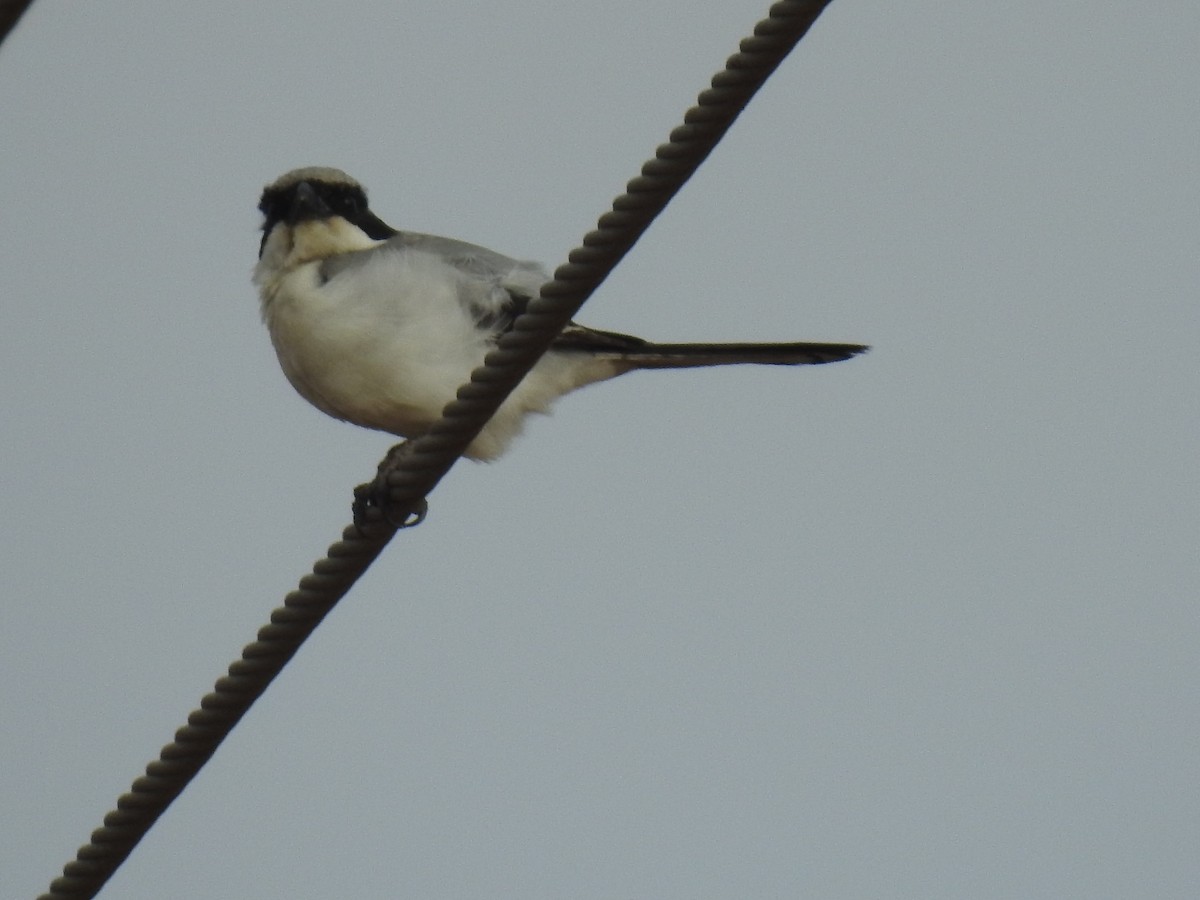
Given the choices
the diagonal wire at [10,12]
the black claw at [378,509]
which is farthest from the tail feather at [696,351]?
the diagonal wire at [10,12]

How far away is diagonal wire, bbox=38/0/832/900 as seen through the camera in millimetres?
2912

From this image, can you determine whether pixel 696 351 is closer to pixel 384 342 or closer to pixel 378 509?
pixel 384 342

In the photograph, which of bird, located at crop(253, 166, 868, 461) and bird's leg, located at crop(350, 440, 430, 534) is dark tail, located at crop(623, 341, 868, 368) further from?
bird's leg, located at crop(350, 440, 430, 534)

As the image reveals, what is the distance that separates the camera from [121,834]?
3.42 m

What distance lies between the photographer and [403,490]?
11.7ft

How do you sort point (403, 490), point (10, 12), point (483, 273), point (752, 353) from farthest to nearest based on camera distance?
1. point (483, 273)
2. point (752, 353)
3. point (403, 490)
4. point (10, 12)

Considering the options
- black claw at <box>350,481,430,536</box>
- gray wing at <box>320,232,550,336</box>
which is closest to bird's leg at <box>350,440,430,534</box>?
black claw at <box>350,481,430,536</box>

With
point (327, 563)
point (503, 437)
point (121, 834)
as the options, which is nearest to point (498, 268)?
point (503, 437)

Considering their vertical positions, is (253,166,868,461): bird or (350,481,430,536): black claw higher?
(253,166,868,461): bird

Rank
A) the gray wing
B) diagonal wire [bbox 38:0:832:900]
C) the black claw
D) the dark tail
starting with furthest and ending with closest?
the gray wing < the dark tail < the black claw < diagonal wire [bbox 38:0:832:900]

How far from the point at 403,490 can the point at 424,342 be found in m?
1.34

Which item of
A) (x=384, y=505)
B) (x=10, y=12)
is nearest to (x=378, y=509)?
(x=384, y=505)

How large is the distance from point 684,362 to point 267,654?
1.90 meters

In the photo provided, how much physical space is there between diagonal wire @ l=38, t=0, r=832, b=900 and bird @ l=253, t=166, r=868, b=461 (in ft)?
3.90
